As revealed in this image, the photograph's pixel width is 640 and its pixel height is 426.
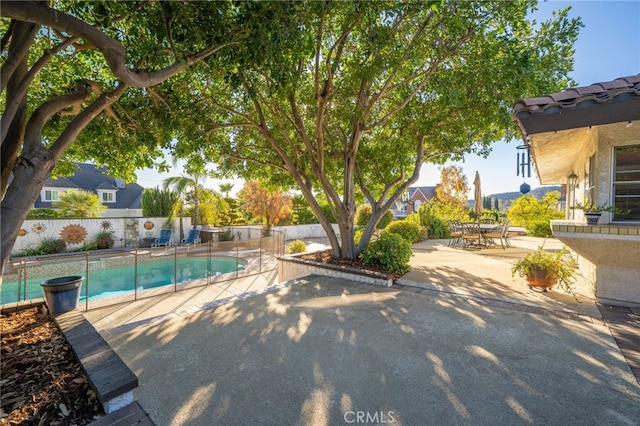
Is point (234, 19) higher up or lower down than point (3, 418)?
higher up

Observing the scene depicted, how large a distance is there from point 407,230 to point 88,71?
12.6 metres

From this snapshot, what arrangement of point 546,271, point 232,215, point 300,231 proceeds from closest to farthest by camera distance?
point 546,271, point 300,231, point 232,215

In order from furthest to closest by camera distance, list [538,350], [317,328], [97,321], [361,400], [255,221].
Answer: [255,221] → [97,321] → [317,328] → [538,350] → [361,400]

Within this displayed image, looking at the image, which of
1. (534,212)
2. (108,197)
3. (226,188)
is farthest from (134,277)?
(534,212)

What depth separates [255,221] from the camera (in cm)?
2245

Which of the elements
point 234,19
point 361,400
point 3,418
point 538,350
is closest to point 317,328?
point 361,400

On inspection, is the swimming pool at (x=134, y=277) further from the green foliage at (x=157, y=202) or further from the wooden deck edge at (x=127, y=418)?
the wooden deck edge at (x=127, y=418)

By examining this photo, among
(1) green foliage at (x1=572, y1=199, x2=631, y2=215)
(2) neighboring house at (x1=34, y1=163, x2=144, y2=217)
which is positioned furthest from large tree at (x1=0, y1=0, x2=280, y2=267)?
(2) neighboring house at (x1=34, y1=163, x2=144, y2=217)

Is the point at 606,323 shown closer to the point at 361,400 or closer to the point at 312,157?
the point at 361,400

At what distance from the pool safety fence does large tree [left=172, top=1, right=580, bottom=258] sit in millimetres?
3810

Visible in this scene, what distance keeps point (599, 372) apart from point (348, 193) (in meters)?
5.86

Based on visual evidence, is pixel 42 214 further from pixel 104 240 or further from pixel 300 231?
pixel 300 231

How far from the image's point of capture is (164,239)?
17031mm

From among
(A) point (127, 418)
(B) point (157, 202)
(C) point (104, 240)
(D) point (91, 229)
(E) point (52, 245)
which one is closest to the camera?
(A) point (127, 418)
